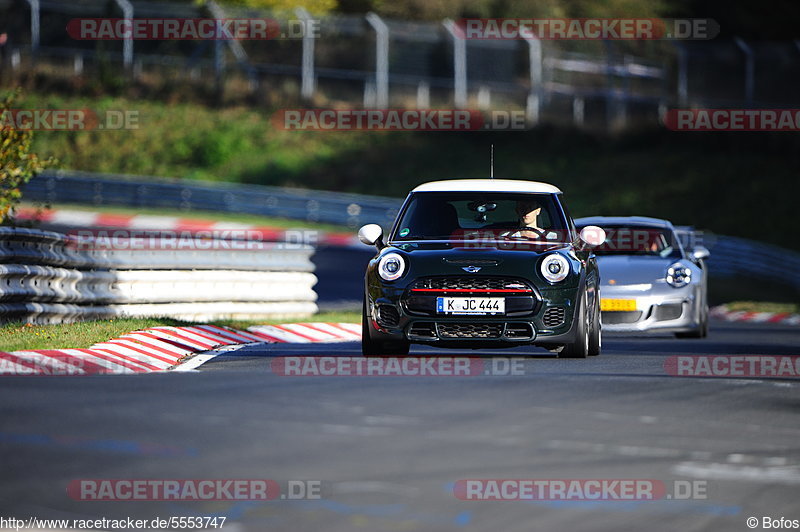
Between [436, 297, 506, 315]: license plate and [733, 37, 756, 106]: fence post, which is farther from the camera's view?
[733, 37, 756, 106]: fence post

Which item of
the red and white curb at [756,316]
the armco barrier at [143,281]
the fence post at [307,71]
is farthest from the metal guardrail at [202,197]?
the armco barrier at [143,281]

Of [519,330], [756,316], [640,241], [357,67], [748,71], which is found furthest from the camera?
[357,67]

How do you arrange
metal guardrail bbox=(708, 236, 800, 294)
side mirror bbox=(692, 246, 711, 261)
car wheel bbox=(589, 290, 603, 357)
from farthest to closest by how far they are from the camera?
1. metal guardrail bbox=(708, 236, 800, 294)
2. side mirror bbox=(692, 246, 711, 261)
3. car wheel bbox=(589, 290, 603, 357)

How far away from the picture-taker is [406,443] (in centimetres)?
760

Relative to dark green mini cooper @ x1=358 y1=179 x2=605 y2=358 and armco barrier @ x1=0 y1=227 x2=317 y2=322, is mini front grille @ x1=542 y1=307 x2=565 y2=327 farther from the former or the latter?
armco barrier @ x1=0 y1=227 x2=317 y2=322

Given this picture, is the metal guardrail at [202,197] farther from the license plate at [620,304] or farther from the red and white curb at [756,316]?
the license plate at [620,304]

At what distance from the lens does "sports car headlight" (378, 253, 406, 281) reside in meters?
12.5

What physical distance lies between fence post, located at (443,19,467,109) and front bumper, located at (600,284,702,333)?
2652 cm

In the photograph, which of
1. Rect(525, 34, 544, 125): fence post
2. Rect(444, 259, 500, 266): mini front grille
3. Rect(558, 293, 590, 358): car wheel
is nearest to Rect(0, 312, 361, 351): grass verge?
Rect(444, 259, 500, 266): mini front grille

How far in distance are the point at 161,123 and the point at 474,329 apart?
3899 centimetres

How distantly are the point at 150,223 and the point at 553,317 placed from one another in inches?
1022

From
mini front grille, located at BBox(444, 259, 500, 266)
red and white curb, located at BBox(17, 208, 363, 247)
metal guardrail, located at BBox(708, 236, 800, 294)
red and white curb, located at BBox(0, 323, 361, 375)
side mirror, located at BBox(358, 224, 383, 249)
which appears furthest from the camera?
red and white curb, located at BBox(17, 208, 363, 247)

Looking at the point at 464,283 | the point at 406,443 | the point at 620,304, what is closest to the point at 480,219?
the point at 464,283

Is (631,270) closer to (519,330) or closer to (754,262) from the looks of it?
(519,330)
